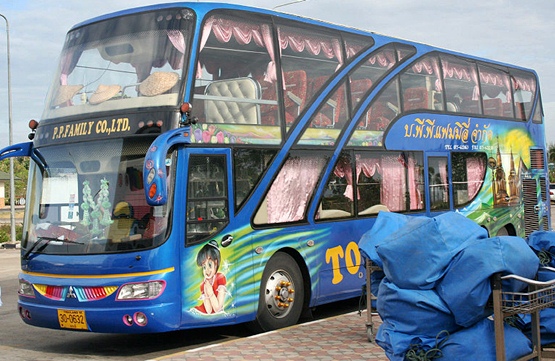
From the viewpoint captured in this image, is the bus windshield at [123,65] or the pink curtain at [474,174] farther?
the pink curtain at [474,174]

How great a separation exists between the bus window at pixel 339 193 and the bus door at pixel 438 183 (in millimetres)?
2310

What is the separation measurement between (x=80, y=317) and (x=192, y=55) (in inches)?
134

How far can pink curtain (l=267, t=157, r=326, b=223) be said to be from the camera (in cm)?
1096

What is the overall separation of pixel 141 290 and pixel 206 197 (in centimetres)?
143

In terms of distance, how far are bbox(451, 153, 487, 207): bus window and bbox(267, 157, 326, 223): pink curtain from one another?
4.03 meters

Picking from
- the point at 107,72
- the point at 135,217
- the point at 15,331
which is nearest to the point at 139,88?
the point at 107,72

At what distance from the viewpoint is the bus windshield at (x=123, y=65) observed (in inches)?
390

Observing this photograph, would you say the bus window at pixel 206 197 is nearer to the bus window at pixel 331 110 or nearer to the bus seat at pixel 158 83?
the bus seat at pixel 158 83

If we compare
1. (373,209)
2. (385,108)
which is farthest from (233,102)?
(385,108)

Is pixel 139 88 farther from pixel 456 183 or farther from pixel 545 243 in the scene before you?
pixel 456 183

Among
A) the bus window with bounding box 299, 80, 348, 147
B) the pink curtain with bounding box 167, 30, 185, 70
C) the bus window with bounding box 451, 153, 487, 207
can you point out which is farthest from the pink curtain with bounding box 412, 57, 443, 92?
the pink curtain with bounding box 167, 30, 185, 70

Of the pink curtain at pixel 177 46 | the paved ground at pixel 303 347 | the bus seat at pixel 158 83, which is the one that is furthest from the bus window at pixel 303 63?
the paved ground at pixel 303 347

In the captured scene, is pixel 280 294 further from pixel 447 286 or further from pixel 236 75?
pixel 447 286

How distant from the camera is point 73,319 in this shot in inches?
374
